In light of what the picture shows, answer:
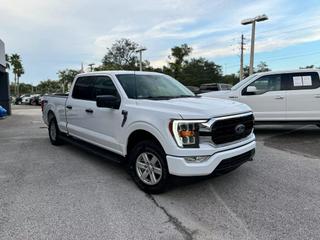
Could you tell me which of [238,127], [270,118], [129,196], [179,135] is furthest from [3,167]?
[270,118]

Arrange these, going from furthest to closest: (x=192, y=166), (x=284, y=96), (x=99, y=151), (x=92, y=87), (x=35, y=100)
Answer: (x=35, y=100)
(x=284, y=96)
(x=92, y=87)
(x=99, y=151)
(x=192, y=166)

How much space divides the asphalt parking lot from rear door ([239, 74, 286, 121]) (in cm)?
255

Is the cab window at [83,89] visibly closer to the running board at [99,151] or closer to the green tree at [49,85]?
the running board at [99,151]

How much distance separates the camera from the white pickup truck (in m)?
3.83

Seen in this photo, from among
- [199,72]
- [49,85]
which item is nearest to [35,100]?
[199,72]

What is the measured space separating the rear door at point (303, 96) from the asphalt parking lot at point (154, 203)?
2.48m

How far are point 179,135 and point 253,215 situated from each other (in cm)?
133

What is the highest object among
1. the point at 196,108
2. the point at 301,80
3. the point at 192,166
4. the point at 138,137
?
the point at 301,80

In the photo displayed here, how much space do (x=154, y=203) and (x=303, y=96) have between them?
6274 millimetres

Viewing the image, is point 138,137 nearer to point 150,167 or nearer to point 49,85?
point 150,167

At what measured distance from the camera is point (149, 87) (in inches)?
207

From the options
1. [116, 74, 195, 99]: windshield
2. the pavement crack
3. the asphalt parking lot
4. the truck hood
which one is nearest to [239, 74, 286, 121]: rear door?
the asphalt parking lot

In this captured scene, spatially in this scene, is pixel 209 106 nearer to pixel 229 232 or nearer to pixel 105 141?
pixel 229 232

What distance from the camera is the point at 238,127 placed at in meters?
4.27
